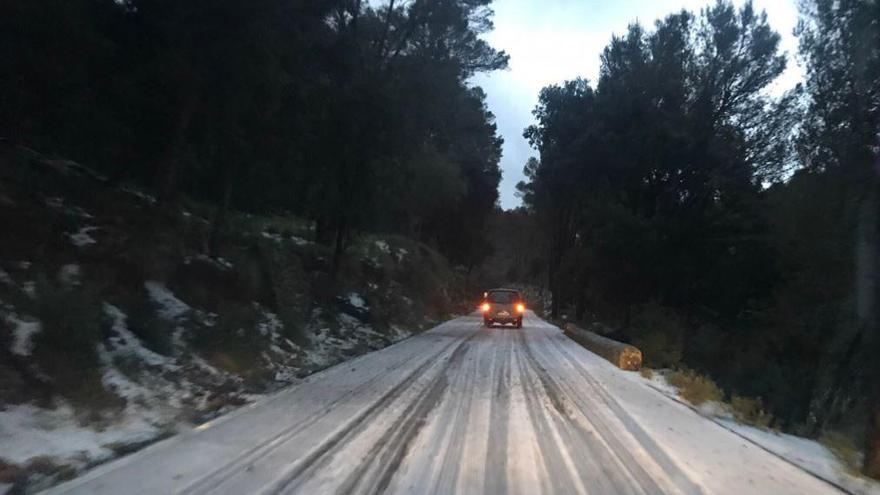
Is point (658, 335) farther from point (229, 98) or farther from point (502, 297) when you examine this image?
point (229, 98)

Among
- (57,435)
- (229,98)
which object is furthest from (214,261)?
(57,435)

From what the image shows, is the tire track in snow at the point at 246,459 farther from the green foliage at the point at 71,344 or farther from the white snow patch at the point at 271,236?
the white snow patch at the point at 271,236

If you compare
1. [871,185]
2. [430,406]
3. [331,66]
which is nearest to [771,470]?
[871,185]

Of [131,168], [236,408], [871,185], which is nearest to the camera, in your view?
[871,185]

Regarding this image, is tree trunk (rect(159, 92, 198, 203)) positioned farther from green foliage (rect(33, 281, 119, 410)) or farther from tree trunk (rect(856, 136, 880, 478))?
tree trunk (rect(856, 136, 880, 478))

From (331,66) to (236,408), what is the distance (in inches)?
568

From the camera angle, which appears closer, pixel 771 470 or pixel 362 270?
pixel 771 470

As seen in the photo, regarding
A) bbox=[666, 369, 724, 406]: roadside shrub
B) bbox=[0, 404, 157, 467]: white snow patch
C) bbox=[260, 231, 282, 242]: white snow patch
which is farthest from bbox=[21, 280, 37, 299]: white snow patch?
bbox=[260, 231, 282, 242]: white snow patch

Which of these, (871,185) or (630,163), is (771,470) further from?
(630,163)

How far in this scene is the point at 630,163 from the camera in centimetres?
3859

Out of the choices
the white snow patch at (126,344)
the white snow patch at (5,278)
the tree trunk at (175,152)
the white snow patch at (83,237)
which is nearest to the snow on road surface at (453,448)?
the white snow patch at (126,344)

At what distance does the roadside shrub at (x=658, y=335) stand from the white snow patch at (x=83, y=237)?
1564 centimetres

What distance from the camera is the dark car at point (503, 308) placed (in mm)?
39406

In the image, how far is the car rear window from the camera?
130 ft
